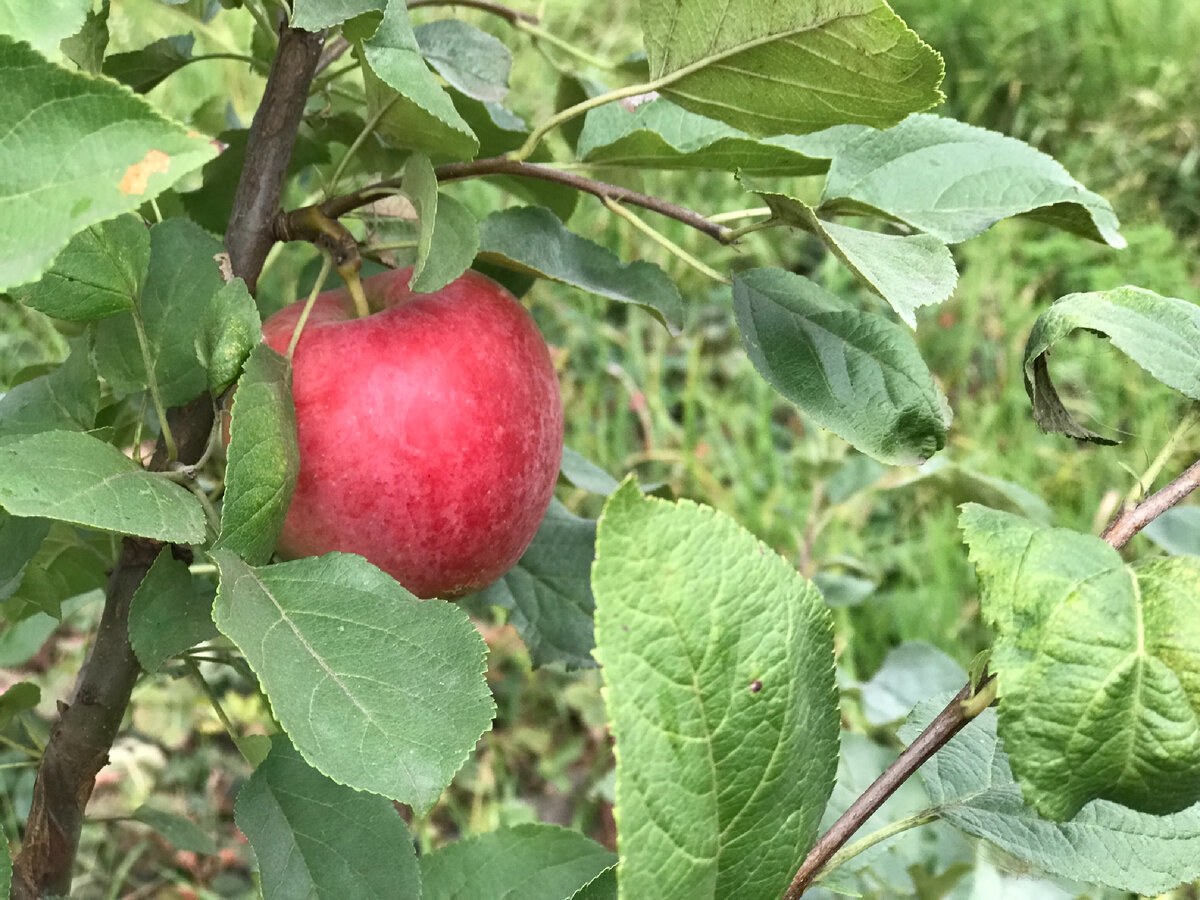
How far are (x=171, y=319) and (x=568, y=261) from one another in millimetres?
185

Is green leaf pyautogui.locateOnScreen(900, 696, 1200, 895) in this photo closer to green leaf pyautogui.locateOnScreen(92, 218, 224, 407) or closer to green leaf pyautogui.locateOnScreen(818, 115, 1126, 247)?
green leaf pyautogui.locateOnScreen(818, 115, 1126, 247)

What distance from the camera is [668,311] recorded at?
0.52 metres

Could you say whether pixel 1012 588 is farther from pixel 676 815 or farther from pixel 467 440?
pixel 467 440

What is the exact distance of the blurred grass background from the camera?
1252 mm

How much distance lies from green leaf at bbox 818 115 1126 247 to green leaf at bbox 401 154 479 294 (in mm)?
156

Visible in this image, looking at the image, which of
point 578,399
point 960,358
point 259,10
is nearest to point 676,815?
point 259,10

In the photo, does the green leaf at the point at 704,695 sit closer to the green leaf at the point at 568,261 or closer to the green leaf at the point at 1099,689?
the green leaf at the point at 1099,689

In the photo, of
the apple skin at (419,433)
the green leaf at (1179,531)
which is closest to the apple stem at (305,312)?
the apple skin at (419,433)

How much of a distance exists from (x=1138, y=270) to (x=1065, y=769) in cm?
176

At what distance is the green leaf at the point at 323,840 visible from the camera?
46 cm

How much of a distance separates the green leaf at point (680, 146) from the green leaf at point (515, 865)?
13.1 inches

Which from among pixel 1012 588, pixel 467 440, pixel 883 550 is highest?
pixel 1012 588

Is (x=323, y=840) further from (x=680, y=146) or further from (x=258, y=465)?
(x=680, y=146)

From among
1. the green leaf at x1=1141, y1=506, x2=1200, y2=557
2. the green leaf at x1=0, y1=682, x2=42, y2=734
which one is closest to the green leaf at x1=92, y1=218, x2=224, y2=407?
the green leaf at x1=0, y1=682, x2=42, y2=734
